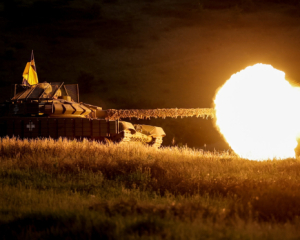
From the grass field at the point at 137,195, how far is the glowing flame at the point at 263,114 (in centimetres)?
405

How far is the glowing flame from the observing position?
1917 centimetres

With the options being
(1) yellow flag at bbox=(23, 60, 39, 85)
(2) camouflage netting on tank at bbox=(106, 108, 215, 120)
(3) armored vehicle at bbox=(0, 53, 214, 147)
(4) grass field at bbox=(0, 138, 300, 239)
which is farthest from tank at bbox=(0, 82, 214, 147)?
(4) grass field at bbox=(0, 138, 300, 239)

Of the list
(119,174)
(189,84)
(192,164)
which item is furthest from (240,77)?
(189,84)

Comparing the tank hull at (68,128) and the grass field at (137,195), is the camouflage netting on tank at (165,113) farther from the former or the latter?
the grass field at (137,195)

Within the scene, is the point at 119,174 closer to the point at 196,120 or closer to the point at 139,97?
the point at 196,120

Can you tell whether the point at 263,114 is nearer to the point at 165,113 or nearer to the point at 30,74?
the point at 165,113

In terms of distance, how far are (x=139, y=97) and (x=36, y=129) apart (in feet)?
121

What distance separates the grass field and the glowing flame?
13.3 feet

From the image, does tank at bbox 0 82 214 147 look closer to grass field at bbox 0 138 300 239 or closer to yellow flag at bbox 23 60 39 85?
yellow flag at bbox 23 60 39 85

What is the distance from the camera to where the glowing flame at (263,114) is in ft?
62.9

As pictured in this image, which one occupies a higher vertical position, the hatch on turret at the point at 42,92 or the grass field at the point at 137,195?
the hatch on turret at the point at 42,92

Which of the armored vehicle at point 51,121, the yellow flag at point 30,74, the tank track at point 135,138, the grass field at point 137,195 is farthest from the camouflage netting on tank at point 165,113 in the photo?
the grass field at point 137,195

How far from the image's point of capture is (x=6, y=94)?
51188mm

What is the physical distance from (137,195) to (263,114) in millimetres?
11992
